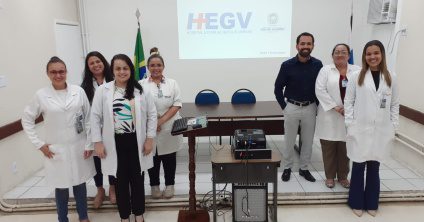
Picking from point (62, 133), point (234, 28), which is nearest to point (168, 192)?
point (62, 133)

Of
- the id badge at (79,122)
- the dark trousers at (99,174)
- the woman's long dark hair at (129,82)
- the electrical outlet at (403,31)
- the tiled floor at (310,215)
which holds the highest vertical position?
the electrical outlet at (403,31)

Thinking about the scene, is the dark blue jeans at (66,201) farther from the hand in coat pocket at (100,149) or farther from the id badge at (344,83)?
the id badge at (344,83)

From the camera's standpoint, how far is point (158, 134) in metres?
2.85

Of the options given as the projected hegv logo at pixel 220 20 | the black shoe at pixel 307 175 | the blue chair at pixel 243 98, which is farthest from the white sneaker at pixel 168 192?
the projected hegv logo at pixel 220 20

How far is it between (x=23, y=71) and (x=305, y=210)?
11.1ft

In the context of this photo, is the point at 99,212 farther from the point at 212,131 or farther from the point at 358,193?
the point at 358,193

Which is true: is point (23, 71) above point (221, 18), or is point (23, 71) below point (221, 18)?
below

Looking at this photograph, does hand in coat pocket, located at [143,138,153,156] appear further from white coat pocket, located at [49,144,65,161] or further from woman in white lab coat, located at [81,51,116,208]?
white coat pocket, located at [49,144,65,161]

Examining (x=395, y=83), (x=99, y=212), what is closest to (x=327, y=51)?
(x=395, y=83)

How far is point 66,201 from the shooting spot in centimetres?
251

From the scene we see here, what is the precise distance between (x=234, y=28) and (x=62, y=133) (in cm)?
367

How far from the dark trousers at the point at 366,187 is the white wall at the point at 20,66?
11.1ft

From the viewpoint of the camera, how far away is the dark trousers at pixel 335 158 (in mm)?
3053

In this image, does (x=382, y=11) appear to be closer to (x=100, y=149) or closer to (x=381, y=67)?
(x=381, y=67)
